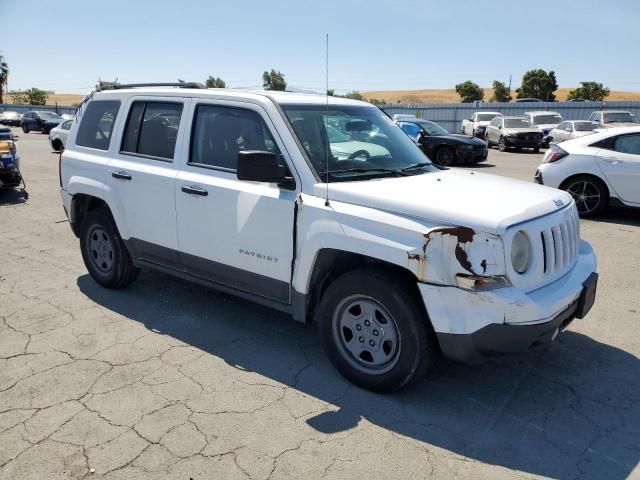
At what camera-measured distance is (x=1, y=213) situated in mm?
9328

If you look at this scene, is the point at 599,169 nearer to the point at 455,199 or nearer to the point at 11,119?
the point at 455,199

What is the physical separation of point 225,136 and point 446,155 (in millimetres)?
14547

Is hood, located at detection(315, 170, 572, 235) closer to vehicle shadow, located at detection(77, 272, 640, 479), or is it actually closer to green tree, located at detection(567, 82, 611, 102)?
vehicle shadow, located at detection(77, 272, 640, 479)

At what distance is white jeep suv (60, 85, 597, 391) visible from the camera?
309 centimetres

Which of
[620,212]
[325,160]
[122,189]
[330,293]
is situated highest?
[325,160]

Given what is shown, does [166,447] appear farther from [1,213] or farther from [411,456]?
[1,213]

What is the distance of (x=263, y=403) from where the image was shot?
346 cm

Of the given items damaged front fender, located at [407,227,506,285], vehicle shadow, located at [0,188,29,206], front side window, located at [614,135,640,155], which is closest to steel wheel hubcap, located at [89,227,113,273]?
damaged front fender, located at [407,227,506,285]

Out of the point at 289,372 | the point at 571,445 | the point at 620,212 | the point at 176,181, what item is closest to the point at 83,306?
the point at 176,181

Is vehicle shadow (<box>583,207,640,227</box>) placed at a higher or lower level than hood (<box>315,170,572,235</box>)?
lower

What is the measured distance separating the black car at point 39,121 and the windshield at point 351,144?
3601 cm

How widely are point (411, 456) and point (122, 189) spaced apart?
3.44 m

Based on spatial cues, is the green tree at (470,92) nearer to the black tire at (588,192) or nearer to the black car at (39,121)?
the black car at (39,121)

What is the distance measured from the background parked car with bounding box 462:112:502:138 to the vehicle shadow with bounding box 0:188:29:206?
22.4 metres
